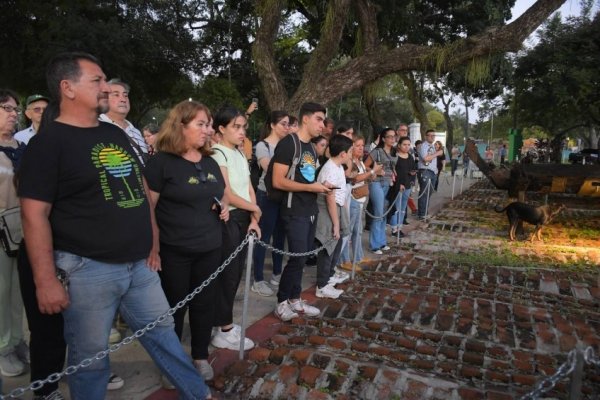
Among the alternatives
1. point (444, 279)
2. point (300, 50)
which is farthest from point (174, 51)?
point (444, 279)

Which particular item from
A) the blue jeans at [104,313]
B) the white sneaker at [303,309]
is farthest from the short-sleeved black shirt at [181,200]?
the white sneaker at [303,309]

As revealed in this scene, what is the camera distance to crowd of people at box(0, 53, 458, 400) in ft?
7.08

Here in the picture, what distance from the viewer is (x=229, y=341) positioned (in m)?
3.74

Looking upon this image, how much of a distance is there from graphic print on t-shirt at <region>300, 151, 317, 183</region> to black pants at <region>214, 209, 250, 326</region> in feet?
2.27

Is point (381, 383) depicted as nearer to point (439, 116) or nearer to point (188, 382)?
point (188, 382)

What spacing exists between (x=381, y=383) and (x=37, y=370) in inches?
84.2

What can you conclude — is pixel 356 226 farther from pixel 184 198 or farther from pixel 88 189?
pixel 88 189

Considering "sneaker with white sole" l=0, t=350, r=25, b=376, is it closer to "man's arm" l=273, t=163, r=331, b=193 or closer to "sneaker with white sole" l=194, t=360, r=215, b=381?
"sneaker with white sole" l=194, t=360, r=215, b=381

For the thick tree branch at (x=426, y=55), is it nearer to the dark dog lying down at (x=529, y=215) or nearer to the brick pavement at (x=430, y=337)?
the dark dog lying down at (x=529, y=215)

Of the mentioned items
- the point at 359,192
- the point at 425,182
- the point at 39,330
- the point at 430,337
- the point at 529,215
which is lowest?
the point at 430,337

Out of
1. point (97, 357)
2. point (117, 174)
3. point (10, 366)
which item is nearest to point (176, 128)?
point (117, 174)

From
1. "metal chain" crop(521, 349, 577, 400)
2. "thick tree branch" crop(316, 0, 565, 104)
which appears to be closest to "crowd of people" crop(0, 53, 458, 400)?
"metal chain" crop(521, 349, 577, 400)

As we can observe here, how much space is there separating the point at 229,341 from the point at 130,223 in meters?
1.77

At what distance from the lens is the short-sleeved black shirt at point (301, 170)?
13.5 ft
